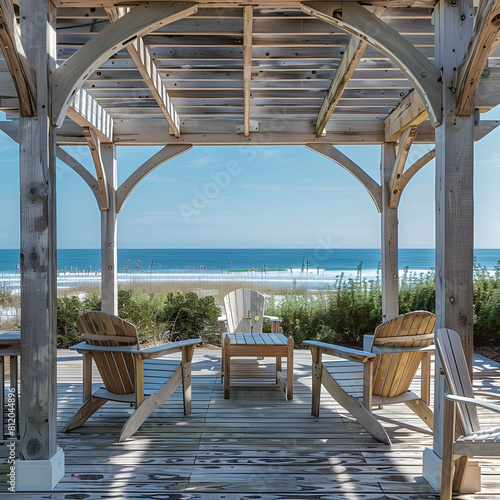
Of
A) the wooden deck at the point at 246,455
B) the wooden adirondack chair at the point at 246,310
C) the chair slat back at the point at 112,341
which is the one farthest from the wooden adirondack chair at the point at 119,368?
the wooden adirondack chair at the point at 246,310

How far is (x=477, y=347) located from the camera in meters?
6.13

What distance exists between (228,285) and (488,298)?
17.0 ft

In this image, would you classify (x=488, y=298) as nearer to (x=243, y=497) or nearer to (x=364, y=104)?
(x=364, y=104)

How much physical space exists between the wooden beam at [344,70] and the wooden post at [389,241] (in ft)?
3.25

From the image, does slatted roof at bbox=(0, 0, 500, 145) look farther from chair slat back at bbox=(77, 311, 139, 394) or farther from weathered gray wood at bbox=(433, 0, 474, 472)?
chair slat back at bbox=(77, 311, 139, 394)

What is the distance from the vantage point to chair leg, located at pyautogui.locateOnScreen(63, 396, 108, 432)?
122 inches

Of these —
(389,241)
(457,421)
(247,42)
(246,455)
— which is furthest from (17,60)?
(389,241)

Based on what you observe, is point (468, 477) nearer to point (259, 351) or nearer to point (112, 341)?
point (259, 351)

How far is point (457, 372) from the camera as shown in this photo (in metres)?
2.20

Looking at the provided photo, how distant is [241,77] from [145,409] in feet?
8.78

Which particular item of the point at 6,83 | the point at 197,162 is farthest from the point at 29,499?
the point at 197,162

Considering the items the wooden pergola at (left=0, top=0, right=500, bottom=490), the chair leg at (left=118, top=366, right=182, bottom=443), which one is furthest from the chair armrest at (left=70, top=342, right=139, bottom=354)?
the wooden pergola at (left=0, top=0, right=500, bottom=490)

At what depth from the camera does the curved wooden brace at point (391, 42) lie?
93.7 inches

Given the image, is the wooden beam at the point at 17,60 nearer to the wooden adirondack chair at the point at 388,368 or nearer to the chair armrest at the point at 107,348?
the chair armrest at the point at 107,348
